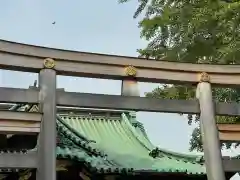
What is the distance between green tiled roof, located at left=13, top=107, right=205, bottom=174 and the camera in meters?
7.67

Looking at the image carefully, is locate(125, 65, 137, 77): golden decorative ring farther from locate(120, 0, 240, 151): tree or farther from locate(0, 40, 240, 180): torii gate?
locate(120, 0, 240, 151): tree

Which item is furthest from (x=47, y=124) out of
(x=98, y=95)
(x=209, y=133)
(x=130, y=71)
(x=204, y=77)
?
(x=204, y=77)

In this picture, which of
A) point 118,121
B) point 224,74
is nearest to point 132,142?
point 118,121

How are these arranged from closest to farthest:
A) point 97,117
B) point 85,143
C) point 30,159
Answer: point 30,159 < point 85,143 < point 97,117

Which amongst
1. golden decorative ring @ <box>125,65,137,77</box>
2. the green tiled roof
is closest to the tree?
the green tiled roof

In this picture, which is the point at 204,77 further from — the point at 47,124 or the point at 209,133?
the point at 47,124

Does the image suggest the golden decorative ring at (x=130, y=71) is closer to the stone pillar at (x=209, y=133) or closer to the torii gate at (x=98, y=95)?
the torii gate at (x=98, y=95)

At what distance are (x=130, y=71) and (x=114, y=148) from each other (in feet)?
12.9

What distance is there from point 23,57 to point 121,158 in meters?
3.79

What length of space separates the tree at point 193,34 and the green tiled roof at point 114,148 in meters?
1.11

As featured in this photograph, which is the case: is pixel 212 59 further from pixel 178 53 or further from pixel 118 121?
pixel 118 121

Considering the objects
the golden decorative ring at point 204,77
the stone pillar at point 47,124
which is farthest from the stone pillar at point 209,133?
the stone pillar at point 47,124

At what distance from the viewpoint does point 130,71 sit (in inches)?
240

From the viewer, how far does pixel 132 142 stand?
34.0 feet
